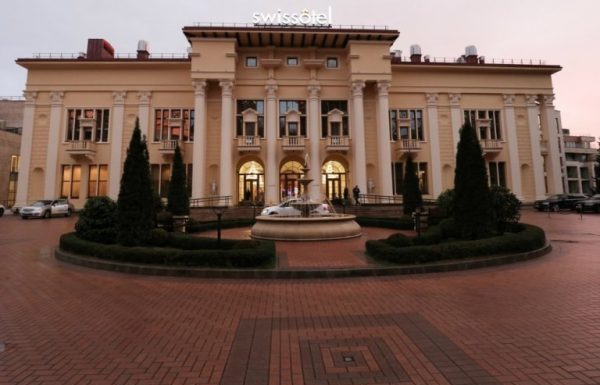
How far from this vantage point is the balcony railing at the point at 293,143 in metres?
30.4

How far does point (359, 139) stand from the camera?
30453 millimetres

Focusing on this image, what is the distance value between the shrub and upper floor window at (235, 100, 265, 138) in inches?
834

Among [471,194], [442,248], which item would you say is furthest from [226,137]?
[442,248]

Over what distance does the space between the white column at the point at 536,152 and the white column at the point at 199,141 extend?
34041 mm

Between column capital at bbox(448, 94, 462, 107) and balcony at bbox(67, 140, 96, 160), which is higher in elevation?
column capital at bbox(448, 94, 462, 107)

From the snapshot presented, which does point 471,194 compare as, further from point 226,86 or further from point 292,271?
point 226,86

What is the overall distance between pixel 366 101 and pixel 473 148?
71.4 ft

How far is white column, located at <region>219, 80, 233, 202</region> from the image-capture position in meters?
29.3

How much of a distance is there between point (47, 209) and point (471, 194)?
31.4 metres

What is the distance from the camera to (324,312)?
18.1 feet

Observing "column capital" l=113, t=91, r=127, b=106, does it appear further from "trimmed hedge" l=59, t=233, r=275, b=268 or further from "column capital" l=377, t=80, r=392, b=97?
"trimmed hedge" l=59, t=233, r=275, b=268

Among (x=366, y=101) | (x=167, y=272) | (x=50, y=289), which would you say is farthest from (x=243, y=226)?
(x=366, y=101)

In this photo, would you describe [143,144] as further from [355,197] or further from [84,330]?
[355,197]

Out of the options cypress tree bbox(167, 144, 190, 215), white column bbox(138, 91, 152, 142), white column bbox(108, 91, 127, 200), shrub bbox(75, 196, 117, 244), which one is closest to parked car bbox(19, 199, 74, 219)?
white column bbox(108, 91, 127, 200)
